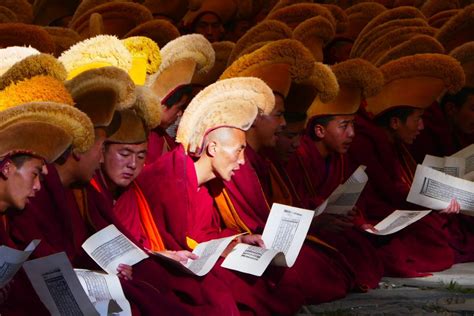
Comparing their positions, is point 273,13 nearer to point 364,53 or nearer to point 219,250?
point 364,53

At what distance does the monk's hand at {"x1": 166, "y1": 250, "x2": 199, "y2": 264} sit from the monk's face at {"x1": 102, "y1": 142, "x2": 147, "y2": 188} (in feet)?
1.27

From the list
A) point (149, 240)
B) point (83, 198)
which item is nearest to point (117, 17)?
point (149, 240)

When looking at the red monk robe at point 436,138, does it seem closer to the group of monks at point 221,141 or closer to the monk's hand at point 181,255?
the group of monks at point 221,141

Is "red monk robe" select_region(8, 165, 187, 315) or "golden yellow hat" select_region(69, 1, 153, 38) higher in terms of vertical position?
"golden yellow hat" select_region(69, 1, 153, 38)

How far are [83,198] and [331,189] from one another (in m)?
2.55

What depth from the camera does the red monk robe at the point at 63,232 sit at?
568cm

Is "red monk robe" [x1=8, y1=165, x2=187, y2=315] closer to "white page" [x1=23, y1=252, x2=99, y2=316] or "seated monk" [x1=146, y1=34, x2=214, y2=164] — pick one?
"white page" [x1=23, y1=252, x2=99, y2=316]

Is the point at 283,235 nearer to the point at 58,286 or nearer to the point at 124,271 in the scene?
the point at 124,271

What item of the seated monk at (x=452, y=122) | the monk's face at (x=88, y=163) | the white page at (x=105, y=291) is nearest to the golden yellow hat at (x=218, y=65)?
the seated monk at (x=452, y=122)

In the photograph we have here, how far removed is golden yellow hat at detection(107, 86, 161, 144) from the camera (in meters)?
6.48

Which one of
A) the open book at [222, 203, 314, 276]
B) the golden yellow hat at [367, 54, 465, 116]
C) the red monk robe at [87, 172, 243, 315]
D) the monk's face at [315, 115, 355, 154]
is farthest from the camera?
the golden yellow hat at [367, 54, 465, 116]

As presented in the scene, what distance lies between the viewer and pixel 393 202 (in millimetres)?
8992

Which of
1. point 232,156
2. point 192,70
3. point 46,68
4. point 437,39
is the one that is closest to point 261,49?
point 192,70

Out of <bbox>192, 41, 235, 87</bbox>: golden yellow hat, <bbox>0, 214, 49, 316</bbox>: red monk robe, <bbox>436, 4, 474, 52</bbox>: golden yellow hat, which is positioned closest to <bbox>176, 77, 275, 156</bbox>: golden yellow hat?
<bbox>192, 41, 235, 87</bbox>: golden yellow hat
